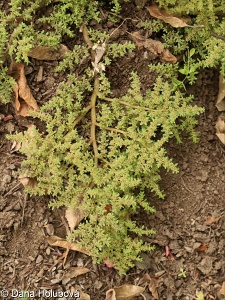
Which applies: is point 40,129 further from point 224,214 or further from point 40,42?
point 224,214

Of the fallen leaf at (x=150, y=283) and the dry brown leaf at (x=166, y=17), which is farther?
the dry brown leaf at (x=166, y=17)

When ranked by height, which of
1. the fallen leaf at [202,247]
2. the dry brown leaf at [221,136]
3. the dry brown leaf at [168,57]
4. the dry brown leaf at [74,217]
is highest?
the dry brown leaf at [168,57]

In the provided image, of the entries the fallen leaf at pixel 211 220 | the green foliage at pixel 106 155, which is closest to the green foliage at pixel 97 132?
the green foliage at pixel 106 155

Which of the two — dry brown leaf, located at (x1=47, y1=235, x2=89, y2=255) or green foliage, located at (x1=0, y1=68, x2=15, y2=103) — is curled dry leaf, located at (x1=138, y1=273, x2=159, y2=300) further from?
green foliage, located at (x1=0, y1=68, x2=15, y2=103)

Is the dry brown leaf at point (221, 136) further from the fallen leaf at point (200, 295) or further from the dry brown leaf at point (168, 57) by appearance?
the fallen leaf at point (200, 295)

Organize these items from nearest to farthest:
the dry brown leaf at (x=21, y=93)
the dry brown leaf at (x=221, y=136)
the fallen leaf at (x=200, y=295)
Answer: the fallen leaf at (x=200, y=295) → the dry brown leaf at (x=21, y=93) → the dry brown leaf at (x=221, y=136)

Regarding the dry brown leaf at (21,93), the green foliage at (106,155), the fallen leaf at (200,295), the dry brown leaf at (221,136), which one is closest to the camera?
the green foliage at (106,155)

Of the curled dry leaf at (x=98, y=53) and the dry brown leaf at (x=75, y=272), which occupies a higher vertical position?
the curled dry leaf at (x=98, y=53)

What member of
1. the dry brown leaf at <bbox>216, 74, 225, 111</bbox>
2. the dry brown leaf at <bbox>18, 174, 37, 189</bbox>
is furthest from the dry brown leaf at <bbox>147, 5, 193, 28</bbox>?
the dry brown leaf at <bbox>18, 174, 37, 189</bbox>
